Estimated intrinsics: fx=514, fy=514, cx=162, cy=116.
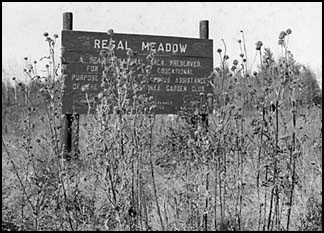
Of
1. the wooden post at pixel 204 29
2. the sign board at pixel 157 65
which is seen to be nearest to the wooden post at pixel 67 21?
the sign board at pixel 157 65

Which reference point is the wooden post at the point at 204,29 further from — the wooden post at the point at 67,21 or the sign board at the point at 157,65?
the wooden post at the point at 67,21

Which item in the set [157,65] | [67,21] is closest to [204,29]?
[157,65]

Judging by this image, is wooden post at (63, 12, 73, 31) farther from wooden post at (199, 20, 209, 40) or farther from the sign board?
wooden post at (199, 20, 209, 40)

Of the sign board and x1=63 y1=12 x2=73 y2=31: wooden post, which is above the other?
x1=63 y1=12 x2=73 y2=31: wooden post

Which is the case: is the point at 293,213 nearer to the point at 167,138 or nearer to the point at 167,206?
the point at 167,206

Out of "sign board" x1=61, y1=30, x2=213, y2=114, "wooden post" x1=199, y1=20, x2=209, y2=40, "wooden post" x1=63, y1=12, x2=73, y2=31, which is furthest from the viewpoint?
"wooden post" x1=199, y1=20, x2=209, y2=40

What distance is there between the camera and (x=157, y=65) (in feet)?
25.0

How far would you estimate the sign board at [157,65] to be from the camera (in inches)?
284

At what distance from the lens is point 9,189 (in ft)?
21.3

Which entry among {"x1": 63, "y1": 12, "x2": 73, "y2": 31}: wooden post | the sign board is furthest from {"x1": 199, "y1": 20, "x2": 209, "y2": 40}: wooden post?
{"x1": 63, "y1": 12, "x2": 73, "y2": 31}: wooden post

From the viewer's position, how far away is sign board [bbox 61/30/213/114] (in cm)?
722

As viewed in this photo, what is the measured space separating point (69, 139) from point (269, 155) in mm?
4448

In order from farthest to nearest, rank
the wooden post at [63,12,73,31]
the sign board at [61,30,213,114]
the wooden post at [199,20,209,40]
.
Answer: the wooden post at [199,20,209,40]
the wooden post at [63,12,73,31]
the sign board at [61,30,213,114]

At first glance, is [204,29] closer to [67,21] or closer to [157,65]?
[157,65]
